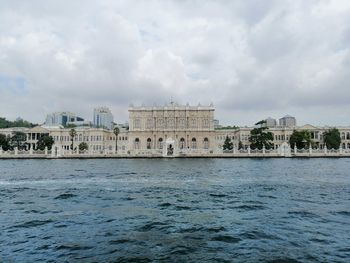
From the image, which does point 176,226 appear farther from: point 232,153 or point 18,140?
point 18,140

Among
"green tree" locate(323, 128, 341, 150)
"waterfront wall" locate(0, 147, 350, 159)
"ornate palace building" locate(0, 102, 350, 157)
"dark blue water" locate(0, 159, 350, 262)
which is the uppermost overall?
"ornate palace building" locate(0, 102, 350, 157)

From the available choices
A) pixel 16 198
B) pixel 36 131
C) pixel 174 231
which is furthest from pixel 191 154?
pixel 174 231

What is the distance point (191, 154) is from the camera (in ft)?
270

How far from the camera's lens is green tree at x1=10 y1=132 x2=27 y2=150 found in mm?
103175

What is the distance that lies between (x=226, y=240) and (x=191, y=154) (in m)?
73.0

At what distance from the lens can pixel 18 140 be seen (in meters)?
104

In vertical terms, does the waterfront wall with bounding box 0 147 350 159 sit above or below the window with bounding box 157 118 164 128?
below

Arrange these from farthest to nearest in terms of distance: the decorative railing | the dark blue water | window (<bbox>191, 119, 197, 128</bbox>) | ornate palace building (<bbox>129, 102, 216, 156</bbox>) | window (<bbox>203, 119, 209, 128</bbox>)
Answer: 1. window (<bbox>191, 119, 197, 128</bbox>)
2. window (<bbox>203, 119, 209, 128</bbox>)
3. ornate palace building (<bbox>129, 102, 216, 156</bbox>)
4. the decorative railing
5. the dark blue water

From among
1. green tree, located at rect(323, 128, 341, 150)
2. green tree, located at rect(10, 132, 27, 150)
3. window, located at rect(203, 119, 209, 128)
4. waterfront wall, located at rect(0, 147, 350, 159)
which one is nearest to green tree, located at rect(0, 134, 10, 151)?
green tree, located at rect(10, 132, 27, 150)

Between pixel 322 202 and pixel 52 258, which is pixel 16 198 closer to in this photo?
pixel 52 258

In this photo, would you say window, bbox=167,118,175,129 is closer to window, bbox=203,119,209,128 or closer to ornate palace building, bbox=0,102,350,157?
ornate palace building, bbox=0,102,350,157

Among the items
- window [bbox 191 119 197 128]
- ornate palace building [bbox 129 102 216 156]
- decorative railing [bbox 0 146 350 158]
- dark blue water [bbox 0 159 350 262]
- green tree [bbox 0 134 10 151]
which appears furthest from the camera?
window [bbox 191 119 197 128]

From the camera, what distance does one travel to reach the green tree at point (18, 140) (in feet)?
339

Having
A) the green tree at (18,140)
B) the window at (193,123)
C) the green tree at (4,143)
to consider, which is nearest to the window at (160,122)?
the window at (193,123)
